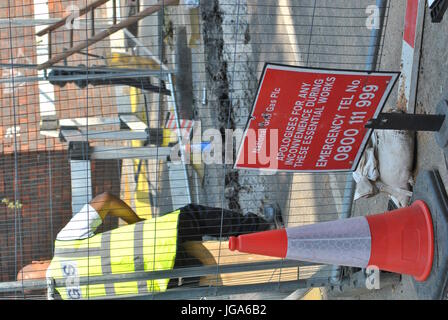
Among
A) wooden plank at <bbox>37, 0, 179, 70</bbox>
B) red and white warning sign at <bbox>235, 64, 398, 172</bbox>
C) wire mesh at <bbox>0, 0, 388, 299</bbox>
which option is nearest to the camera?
red and white warning sign at <bbox>235, 64, 398, 172</bbox>

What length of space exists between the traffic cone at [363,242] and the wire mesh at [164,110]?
4.37 ft

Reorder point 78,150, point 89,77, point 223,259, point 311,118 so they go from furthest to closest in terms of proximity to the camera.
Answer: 1. point 89,77
2. point 78,150
3. point 223,259
4. point 311,118

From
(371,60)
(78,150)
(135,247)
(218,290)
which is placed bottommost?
(218,290)

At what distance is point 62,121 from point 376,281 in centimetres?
432

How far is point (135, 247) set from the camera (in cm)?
397

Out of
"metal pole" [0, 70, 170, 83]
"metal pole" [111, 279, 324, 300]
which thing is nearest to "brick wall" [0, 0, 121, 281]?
"metal pole" [0, 70, 170, 83]

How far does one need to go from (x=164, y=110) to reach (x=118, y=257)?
238 centimetres

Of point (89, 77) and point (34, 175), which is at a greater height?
point (89, 77)

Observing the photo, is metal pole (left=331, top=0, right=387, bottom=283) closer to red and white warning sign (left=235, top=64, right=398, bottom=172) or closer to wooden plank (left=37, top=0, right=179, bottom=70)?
red and white warning sign (left=235, top=64, right=398, bottom=172)

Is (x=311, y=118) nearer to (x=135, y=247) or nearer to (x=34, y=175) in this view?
(x=135, y=247)

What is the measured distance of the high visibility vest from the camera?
12.5ft

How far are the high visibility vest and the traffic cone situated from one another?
114cm

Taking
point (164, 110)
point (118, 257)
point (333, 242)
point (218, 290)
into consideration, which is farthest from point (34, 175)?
point (333, 242)

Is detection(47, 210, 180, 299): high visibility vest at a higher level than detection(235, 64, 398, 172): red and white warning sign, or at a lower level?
lower
